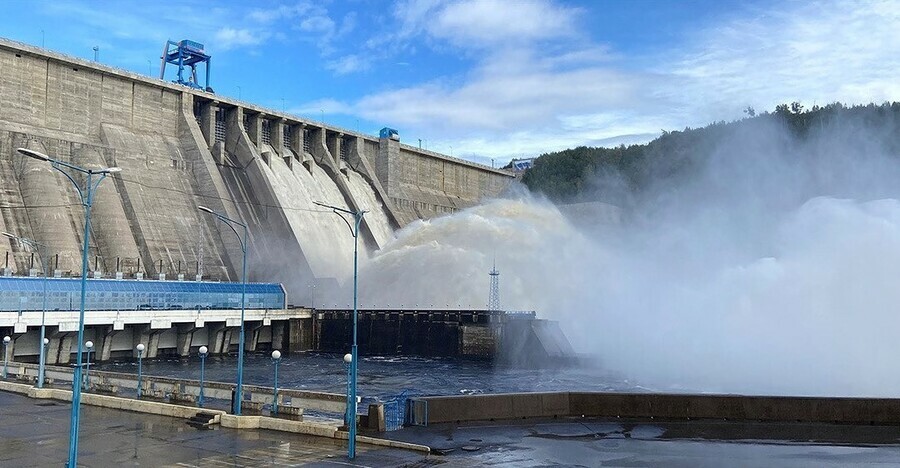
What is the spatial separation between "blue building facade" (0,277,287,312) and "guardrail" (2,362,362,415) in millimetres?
14510

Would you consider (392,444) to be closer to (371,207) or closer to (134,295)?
(134,295)

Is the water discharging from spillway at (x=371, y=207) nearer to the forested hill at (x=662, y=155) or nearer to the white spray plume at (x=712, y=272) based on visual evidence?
the white spray plume at (x=712, y=272)

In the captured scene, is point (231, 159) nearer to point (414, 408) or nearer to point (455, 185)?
point (455, 185)

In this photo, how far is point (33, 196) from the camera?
189ft

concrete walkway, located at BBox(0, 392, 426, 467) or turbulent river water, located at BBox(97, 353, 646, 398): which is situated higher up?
concrete walkway, located at BBox(0, 392, 426, 467)

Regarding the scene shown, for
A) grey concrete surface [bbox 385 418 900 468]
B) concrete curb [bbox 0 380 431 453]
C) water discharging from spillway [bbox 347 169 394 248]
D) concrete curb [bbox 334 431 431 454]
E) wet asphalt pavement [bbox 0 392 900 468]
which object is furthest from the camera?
water discharging from spillway [bbox 347 169 394 248]

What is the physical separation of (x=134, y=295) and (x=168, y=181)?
725 inches

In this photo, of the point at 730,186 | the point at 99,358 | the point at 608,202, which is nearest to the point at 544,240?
the point at 730,186

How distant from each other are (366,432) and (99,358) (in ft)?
124

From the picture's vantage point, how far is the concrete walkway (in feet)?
60.2

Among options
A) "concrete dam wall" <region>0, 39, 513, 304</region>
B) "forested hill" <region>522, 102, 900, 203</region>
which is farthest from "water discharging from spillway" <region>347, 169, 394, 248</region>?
"forested hill" <region>522, 102, 900, 203</region>

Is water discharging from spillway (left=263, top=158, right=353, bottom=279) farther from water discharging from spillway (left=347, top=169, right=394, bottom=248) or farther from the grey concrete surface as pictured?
the grey concrete surface

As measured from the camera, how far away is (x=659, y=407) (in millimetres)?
24031

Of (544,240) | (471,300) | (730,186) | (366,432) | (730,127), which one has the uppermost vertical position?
(730,127)
